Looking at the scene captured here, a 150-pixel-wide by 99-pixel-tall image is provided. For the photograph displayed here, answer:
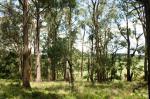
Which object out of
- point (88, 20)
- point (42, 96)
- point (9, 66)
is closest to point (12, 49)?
point (9, 66)

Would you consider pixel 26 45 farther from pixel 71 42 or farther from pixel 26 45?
pixel 71 42

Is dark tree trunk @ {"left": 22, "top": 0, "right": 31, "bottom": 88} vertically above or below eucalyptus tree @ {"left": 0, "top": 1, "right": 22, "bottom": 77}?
below

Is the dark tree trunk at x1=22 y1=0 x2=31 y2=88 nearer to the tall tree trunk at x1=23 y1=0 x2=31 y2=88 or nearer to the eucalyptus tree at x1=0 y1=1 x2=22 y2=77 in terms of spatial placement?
the tall tree trunk at x1=23 y1=0 x2=31 y2=88

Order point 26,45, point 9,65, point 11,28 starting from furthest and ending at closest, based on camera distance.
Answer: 1. point 9,65
2. point 11,28
3. point 26,45

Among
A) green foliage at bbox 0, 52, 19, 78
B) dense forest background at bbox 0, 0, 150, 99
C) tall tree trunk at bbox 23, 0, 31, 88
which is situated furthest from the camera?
green foliage at bbox 0, 52, 19, 78

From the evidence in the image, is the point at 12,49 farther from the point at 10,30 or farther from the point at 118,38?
the point at 118,38

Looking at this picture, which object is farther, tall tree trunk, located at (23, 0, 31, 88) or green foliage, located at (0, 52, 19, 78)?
green foliage, located at (0, 52, 19, 78)

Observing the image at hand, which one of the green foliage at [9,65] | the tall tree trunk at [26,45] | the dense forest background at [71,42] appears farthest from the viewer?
the green foliage at [9,65]

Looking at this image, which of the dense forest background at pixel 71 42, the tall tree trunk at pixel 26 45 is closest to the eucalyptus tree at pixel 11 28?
the dense forest background at pixel 71 42

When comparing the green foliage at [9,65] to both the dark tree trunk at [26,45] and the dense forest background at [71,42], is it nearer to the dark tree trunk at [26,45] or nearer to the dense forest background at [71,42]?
the dense forest background at [71,42]

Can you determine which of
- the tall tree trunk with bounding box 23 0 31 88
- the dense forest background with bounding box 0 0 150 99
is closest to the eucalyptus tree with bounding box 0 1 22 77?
the dense forest background with bounding box 0 0 150 99

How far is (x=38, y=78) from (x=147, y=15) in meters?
26.8

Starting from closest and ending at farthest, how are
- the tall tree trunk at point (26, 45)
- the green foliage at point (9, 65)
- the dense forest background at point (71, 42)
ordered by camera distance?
the tall tree trunk at point (26, 45) → the dense forest background at point (71, 42) → the green foliage at point (9, 65)

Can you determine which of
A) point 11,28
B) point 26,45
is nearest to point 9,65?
point 11,28
